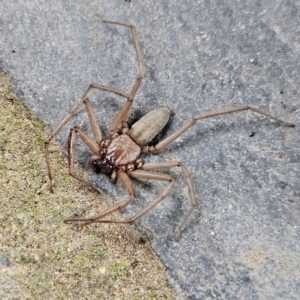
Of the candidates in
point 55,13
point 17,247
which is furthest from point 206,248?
point 55,13

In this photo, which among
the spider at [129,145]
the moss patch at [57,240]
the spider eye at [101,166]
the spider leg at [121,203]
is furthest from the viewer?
the spider eye at [101,166]

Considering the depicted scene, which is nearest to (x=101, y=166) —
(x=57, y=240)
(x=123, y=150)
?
(x=123, y=150)

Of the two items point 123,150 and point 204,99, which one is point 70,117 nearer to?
point 123,150

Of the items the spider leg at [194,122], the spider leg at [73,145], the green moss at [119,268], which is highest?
the spider leg at [194,122]

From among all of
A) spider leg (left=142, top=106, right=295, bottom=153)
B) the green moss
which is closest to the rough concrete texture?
spider leg (left=142, top=106, right=295, bottom=153)

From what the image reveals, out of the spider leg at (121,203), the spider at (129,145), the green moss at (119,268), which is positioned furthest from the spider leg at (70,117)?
the green moss at (119,268)

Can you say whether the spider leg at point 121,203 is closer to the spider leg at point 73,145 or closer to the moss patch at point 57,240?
the moss patch at point 57,240

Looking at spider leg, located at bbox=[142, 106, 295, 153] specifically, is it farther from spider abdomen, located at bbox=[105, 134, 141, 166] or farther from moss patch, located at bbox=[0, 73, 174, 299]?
moss patch, located at bbox=[0, 73, 174, 299]
